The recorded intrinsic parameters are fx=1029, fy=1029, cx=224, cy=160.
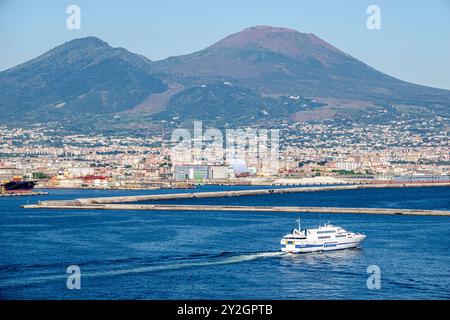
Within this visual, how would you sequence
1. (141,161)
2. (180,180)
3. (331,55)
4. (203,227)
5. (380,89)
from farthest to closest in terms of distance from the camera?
1. (331,55)
2. (380,89)
3. (141,161)
4. (180,180)
5. (203,227)

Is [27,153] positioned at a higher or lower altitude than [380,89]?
lower

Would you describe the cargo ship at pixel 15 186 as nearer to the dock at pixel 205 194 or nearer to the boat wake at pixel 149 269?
the dock at pixel 205 194

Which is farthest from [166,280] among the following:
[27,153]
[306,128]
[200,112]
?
[200,112]

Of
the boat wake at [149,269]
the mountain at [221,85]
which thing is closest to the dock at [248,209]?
the boat wake at [149,269]

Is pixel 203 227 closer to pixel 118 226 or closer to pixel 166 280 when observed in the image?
pixel 118 226

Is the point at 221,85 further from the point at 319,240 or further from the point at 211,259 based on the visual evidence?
the point at 211,259

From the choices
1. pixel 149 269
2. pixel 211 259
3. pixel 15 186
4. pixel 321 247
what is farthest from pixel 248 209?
pixel 15 186
